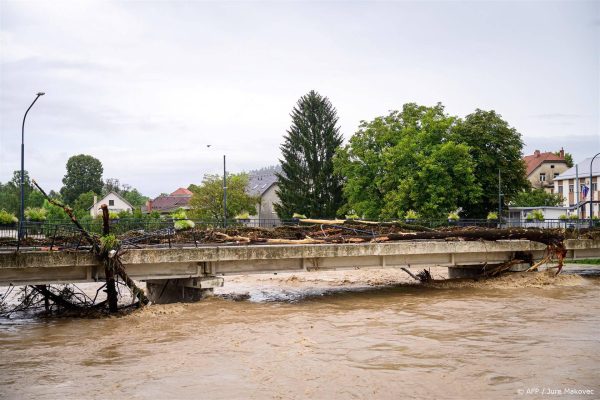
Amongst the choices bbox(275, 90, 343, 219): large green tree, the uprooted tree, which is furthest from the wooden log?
bbox(275, 90, 343, 219): large green tree

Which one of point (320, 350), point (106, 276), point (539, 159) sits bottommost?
point (320, 350)

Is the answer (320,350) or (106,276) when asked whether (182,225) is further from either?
(320,350)

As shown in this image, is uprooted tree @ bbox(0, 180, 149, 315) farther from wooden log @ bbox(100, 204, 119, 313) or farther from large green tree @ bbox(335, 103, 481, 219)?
large green tree @ bbox(335, 103, 481, 219)

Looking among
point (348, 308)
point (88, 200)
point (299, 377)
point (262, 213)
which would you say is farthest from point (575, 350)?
point (88, 200)

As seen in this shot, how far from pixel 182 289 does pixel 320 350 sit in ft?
27.0

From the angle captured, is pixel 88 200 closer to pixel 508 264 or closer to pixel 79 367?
pixel 508 264

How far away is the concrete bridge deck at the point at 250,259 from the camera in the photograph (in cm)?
1722

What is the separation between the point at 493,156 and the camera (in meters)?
47.9

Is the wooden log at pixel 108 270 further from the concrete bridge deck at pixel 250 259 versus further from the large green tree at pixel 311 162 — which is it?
the large green tree at pixel 311 162

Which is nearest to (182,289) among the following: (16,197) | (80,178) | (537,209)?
(537,209)

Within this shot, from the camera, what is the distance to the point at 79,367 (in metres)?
12.9

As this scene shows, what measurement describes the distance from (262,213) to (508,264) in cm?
5234

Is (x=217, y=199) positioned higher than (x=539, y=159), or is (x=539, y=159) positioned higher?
(x=539, y=159)

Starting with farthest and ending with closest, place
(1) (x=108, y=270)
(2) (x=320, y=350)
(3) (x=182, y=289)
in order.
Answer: (3) (x=182, y=289), (1) (x=108, y=270), (2) (x=320, y=350)
